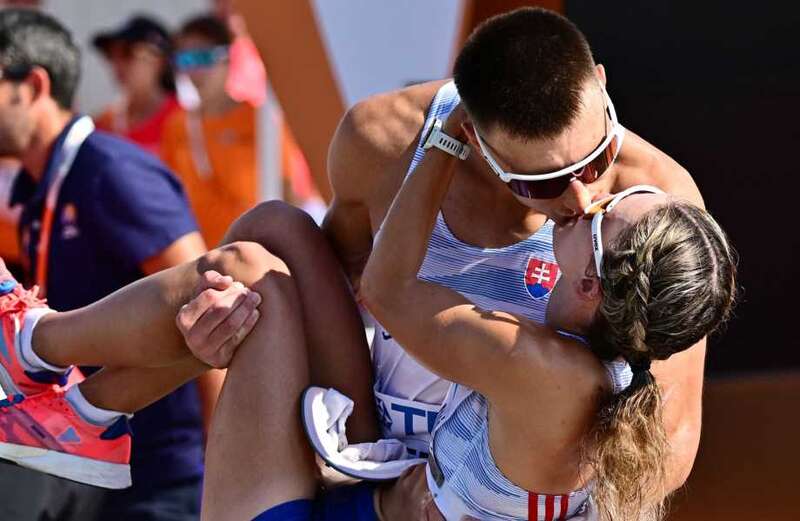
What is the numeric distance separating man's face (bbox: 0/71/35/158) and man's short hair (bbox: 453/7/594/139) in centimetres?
180

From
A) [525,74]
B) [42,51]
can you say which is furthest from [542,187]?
[42,51]

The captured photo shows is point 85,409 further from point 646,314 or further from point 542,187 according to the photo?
point 646,314

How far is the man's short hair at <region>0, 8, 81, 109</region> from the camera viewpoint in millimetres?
3742

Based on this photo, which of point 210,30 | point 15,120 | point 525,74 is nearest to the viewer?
point 525,74

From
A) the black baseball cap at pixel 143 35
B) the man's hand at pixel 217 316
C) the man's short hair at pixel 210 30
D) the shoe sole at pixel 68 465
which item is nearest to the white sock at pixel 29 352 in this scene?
the shoe sole at pixel 68 465

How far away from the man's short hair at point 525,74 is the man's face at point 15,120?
1799 mm

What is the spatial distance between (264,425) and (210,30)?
4.20 m

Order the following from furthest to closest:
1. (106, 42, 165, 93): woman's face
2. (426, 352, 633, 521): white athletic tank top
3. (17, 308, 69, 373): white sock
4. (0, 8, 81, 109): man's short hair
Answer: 1. (106, 42, 165, 93): woman's face
2. (0, 8, 81, 109): man's short hair
3. (17, 308, 69, 373): white sock
4. (426, 352, 633, 521): white athletic tank top

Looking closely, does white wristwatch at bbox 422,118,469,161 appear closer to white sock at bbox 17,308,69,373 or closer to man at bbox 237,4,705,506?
man at bbox 237,4,705,506

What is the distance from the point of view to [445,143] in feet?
7.36

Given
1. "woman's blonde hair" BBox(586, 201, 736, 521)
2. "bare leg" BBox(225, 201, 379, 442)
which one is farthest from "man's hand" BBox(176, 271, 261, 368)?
"woman's blonde hair" BBox(586, 201, 736, 521)

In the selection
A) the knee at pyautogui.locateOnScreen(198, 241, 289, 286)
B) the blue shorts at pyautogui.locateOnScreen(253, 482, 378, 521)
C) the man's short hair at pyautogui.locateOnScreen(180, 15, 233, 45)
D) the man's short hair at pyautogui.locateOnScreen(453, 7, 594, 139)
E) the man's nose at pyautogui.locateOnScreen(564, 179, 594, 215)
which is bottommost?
the man's short hair at pyautogui.locateOnScreen(180, 15, 233, 45)

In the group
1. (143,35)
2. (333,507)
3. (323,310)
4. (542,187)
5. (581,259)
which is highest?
(542,187)

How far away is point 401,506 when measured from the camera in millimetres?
2387
